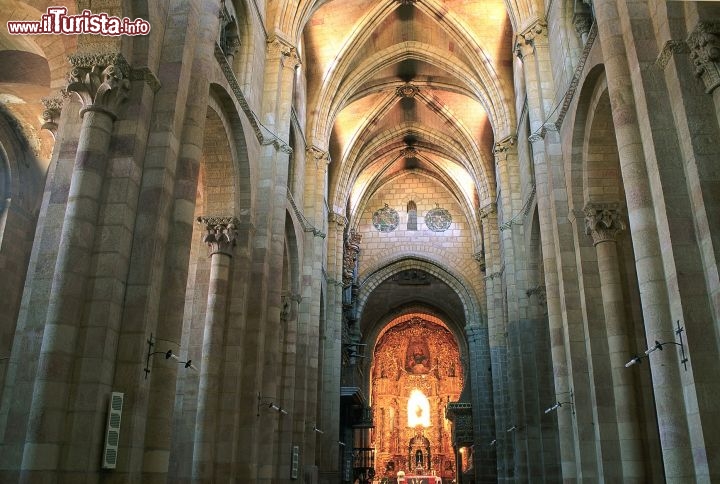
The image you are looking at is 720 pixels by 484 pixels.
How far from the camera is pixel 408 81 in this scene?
103 feet

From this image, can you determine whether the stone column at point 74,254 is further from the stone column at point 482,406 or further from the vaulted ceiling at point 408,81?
the stone column at point 482,406

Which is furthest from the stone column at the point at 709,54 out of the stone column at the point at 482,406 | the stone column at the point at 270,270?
the stone column at the point at 482,406

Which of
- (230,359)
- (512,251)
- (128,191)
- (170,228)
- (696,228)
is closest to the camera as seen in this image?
(696,228)

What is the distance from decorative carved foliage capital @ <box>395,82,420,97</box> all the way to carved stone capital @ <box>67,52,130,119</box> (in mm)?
→ 22272

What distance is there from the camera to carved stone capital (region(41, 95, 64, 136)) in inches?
552

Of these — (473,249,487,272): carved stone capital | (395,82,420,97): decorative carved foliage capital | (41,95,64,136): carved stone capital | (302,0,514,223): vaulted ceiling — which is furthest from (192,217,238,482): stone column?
(473,249,487,272): carved stone capital

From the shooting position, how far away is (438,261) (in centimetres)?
3850

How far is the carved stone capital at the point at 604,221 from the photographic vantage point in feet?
48.2

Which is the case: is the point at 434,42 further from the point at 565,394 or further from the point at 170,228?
the point at 170,228

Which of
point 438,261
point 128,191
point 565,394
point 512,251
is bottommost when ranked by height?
point 565,394

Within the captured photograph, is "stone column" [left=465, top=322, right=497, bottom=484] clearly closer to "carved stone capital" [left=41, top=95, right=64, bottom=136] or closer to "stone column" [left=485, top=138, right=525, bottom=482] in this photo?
"stone column" [left=485, top=138, right=525, bottom=482]

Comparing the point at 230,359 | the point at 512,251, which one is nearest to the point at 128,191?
the point at 230,359

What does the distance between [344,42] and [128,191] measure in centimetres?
1760

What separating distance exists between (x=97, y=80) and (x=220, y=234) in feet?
20.4
